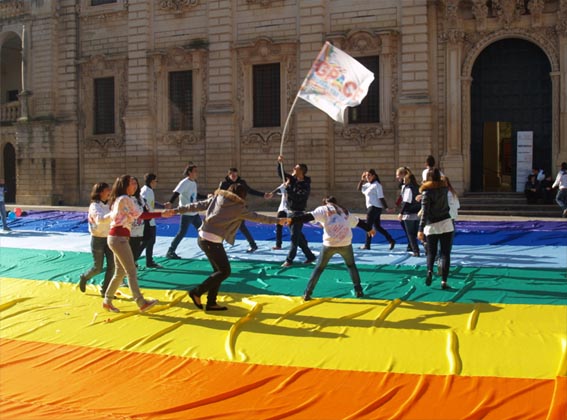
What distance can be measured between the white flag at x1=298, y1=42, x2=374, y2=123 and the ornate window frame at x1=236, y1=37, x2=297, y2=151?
43.8 feet

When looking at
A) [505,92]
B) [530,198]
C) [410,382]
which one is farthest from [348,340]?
[505,92]

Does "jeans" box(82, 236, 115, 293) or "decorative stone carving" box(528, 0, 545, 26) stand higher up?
"decorative stone carving" box(528, 0, 545, 26)

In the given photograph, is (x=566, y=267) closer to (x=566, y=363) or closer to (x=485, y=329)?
(x=485, y=329)

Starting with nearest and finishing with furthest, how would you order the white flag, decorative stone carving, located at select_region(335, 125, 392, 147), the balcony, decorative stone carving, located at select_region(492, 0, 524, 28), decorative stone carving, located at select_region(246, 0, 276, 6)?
the white flag
decorative stone carving, located at select_region(492, 0, 524, 28)
decorative stone carving, located at select_region(335, 125, 392, 147)
decorative stone carving, located at select_region(246, 0, 276, 6)
the balcony

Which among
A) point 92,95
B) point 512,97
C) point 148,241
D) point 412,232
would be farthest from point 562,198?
point 92,95

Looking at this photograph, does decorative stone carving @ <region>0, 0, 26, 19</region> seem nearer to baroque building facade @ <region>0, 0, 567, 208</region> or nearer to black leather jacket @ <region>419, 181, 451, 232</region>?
baroque building facade @ <region>0, 0, 567, 208</region>

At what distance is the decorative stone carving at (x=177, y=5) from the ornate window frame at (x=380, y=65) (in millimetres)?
6203

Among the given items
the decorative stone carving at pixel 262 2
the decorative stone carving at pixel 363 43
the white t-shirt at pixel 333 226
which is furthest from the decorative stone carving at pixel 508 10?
the white t-shirt at pixel 333 226

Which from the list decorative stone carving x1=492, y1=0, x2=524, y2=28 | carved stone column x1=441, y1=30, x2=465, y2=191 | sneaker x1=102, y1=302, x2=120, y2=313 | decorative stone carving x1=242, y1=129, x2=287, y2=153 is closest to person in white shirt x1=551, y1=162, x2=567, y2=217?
carved stone column x1=441, y1=30, x2=465, y2=191

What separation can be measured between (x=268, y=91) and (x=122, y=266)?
1806 centimetres

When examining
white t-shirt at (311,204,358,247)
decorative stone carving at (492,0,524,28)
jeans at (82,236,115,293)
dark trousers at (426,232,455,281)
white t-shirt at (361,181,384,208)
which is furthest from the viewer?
decorative stone carving at (492,0,524,28)

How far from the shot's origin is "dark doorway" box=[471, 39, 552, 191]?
2291 centimetres

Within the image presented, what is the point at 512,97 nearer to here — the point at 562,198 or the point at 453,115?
the point at 453,115

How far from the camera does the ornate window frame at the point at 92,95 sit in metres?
28.0
